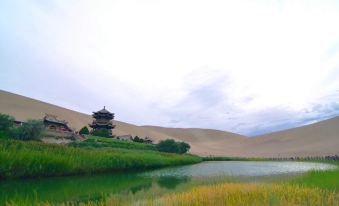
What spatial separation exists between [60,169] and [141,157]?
12.2 metres

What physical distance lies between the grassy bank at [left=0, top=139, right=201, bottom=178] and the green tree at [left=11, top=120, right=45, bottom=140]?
9.24 m

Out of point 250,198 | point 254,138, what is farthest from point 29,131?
point 254,138

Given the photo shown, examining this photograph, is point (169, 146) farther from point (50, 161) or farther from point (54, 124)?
point (50, 161)

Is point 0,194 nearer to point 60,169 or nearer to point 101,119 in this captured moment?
point 60,169

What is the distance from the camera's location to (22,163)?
17.6 metres

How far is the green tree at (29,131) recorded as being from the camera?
30.8m

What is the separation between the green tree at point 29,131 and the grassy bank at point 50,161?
9.24 meters

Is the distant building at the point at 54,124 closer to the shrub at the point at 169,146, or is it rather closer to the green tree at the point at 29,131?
the green tree at the point at 29,131

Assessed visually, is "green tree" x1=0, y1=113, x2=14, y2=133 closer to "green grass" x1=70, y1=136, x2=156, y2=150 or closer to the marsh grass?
"green grass" x1=70, y1=136, x2=156, y2=150

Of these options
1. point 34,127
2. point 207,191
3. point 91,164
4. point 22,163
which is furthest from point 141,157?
point 207,191

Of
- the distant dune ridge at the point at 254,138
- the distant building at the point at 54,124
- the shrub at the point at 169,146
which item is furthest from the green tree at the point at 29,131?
the distant dune ridge at the point at 254,138

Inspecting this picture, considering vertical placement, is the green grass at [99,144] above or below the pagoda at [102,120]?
below

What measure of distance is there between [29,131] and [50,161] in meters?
14.4

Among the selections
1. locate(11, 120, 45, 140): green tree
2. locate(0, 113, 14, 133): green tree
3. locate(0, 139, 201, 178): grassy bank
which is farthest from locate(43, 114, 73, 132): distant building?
locate(0, 139, 201, 178): grassy bank
